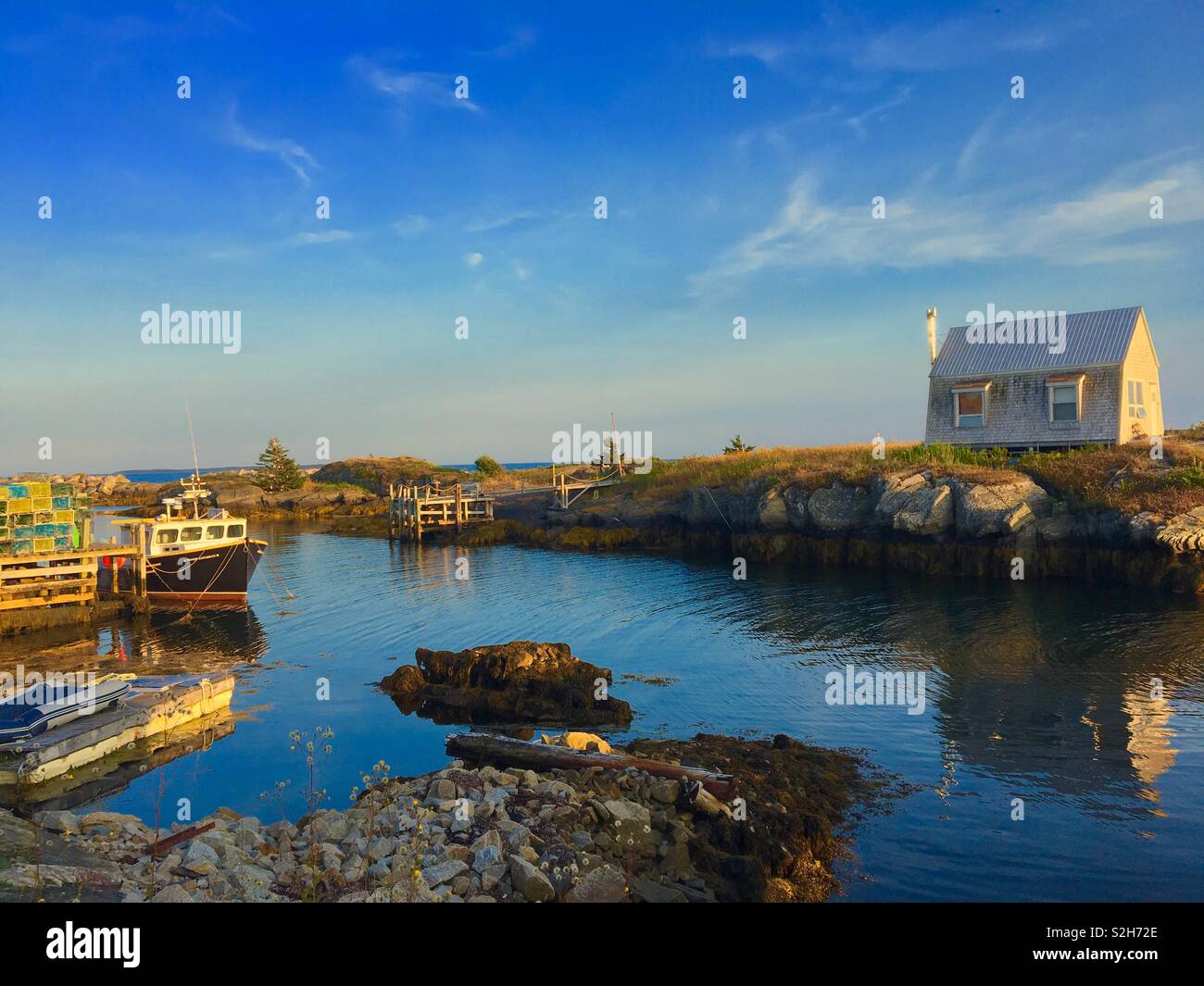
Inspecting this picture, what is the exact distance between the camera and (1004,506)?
1452 inches

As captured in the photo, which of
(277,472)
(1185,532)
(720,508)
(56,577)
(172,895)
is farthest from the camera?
(277,472)

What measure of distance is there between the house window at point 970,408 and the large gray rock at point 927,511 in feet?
20.8

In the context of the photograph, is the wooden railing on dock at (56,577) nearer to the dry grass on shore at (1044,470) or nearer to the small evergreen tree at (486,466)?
the dry grass on shore at (1044,470)

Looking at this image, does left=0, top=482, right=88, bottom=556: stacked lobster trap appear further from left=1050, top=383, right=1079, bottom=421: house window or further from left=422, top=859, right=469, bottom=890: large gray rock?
left=1050, top=383, right=1079, bottom=421: house window

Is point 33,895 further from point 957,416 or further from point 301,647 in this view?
point 957,416

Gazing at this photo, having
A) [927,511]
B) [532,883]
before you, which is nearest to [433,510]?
[927,511]

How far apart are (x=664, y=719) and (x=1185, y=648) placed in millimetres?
15650

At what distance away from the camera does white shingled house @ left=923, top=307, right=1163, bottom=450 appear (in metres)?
39.6

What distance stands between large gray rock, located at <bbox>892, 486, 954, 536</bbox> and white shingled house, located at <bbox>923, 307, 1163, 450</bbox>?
6.16 metres

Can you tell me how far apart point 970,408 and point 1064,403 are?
14.5 ft

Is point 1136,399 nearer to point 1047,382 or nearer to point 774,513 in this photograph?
point 1047,382
